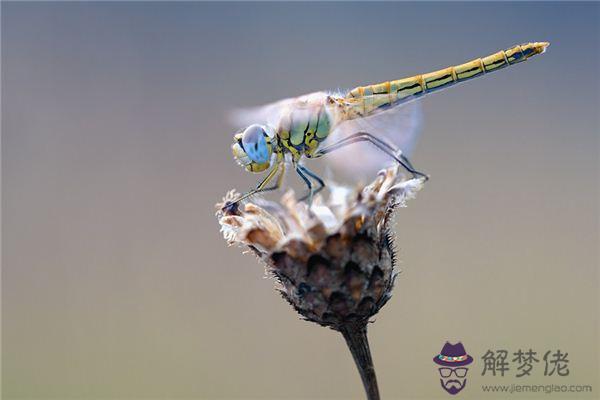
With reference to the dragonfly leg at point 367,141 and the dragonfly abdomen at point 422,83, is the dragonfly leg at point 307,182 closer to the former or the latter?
the dragonfly leg at point 367,141

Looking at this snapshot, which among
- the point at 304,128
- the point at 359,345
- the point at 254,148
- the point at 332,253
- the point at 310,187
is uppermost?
the point at 304,128

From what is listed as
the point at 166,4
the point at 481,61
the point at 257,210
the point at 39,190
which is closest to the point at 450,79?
the point at 481,61

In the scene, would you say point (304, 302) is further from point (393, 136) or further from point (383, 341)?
point (383, 341)

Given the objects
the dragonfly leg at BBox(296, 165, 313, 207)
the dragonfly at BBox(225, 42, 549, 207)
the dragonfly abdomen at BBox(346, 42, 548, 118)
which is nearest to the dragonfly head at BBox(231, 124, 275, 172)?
the dragonfly at BBox(225, 42, 549, 207)

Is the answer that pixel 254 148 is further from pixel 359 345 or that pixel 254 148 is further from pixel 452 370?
pixel 452 370

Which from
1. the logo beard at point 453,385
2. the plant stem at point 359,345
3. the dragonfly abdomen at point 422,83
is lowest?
the plant stem at point 359,345

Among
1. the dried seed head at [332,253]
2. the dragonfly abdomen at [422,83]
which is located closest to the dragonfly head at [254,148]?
the dragonfly abdomen at [422,83]

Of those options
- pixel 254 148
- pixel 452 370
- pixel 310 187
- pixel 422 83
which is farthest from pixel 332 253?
pixel 452 370
